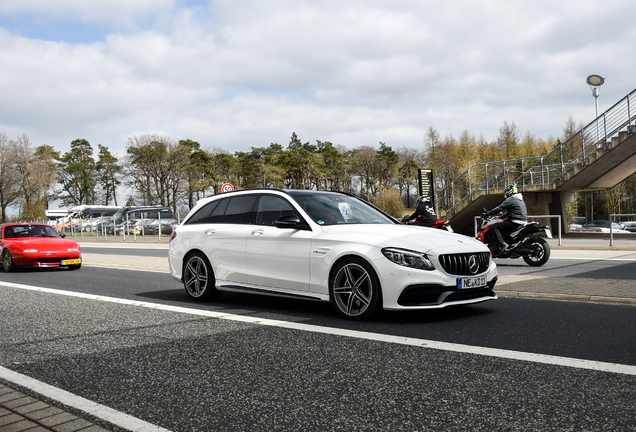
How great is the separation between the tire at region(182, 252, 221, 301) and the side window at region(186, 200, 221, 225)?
56 cm

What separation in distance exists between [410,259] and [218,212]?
353cm

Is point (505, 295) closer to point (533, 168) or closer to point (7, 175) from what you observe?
point (533, 168)

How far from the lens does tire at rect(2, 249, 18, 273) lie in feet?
48.6

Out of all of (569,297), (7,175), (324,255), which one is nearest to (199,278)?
(324,255)

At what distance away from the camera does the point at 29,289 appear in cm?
1077

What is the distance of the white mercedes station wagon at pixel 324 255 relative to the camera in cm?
604

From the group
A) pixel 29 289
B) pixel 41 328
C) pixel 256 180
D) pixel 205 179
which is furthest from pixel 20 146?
pixel 41 328

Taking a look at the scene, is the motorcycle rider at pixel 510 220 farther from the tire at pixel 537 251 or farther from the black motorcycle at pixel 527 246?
the tire at pixel 537 251

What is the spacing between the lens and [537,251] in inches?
497

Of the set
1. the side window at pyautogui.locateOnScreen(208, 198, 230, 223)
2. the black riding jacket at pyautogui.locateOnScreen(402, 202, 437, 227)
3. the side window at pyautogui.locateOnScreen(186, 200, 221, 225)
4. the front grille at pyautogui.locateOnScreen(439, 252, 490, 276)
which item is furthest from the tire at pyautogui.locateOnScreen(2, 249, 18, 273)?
the front grille at pyautogui.locateOnScreen(439, 252, 490, 276)

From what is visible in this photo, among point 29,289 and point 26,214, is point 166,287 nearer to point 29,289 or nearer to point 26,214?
point 29,289

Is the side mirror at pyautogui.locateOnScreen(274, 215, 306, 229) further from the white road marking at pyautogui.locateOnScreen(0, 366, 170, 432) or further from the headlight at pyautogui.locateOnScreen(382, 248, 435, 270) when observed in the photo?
the white road marking at pyautogui.locateOnScreen(0, 366, 170, 432)

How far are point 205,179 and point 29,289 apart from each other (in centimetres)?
5394

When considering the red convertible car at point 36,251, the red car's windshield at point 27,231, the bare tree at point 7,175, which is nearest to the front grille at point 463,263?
the red convertible car at point 36,251
